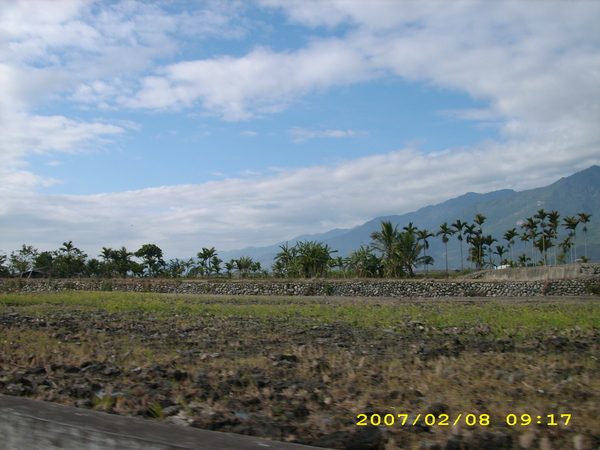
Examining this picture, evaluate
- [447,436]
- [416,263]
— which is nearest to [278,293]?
[416,263]

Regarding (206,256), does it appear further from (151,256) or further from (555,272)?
(555,272)

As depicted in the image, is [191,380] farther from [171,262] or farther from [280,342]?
[171,262]

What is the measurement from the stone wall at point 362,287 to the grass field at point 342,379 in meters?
22.0

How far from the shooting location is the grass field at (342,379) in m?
4.53

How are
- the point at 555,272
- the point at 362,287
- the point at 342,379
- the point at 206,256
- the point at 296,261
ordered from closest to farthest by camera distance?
the point at 342,379
the point at 555,272
the point at 362,287
the point at 296,261
the point at 206,256

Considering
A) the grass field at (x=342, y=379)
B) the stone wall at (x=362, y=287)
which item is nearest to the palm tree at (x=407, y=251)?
the stone wall at (x=362, y=287)

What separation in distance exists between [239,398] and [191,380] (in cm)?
119

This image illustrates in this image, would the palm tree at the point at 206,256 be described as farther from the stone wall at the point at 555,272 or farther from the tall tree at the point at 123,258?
the stone wall at the point at 555,272
